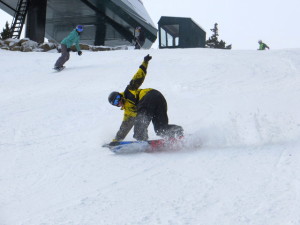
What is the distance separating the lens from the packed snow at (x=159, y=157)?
11.3ft

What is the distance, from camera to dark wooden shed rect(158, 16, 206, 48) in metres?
25.0

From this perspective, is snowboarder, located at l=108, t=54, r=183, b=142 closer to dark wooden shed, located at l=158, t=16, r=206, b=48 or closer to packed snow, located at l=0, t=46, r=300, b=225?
packed snow, located at l=0, t=46, r=300, b=225

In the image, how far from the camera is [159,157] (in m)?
5.13

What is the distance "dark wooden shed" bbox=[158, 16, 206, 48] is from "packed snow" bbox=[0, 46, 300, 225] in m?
13.6

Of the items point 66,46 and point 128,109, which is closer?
point 128,109

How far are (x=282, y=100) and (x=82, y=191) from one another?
6.16 m

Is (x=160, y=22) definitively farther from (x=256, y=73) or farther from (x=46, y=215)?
(x=46, y=215)

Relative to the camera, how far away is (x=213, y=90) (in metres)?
10.0

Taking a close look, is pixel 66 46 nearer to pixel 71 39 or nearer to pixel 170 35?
pixel 71 39

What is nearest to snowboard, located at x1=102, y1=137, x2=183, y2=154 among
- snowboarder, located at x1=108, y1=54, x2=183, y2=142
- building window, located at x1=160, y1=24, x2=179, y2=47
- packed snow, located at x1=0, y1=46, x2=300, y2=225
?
packed snow, located at x1=0, y1=46, x2=300, y2=225

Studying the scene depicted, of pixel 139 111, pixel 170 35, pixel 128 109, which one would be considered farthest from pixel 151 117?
pixel 170 35

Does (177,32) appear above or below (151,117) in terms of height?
above

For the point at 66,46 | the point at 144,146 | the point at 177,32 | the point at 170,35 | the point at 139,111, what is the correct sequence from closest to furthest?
1. the point at 144,146
2. the point at 139,111
3. the point at 66,46
4. the point at 177,32
5. the point at 170,35

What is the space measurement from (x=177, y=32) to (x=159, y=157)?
21056mm
